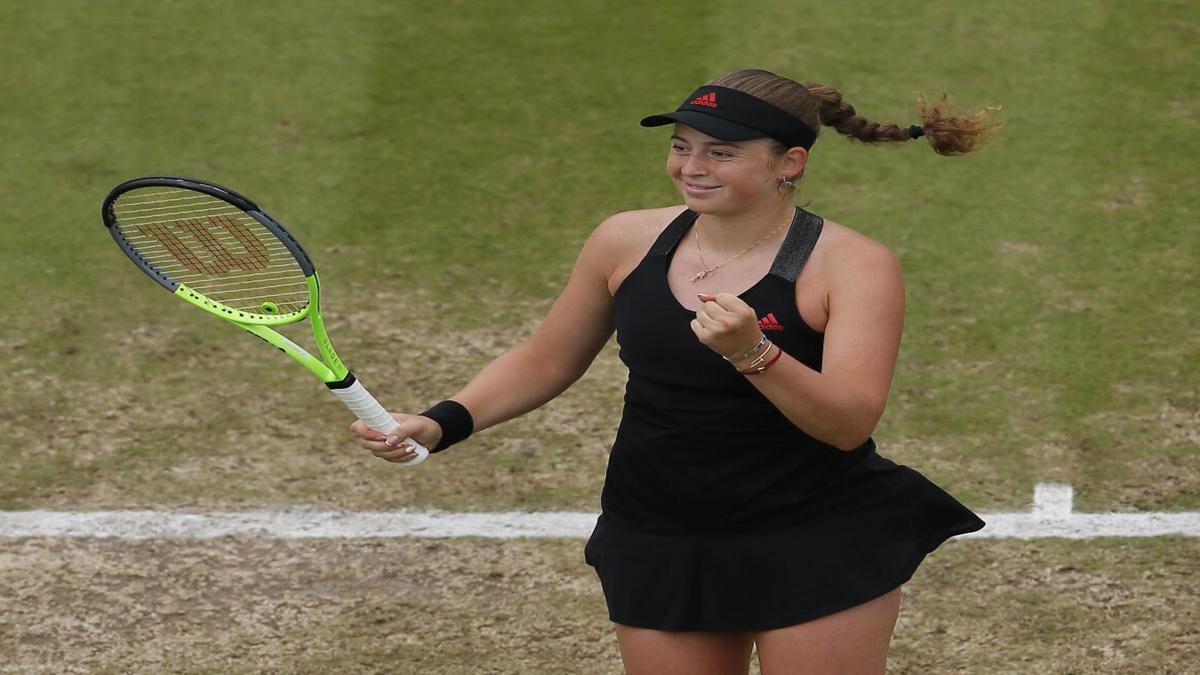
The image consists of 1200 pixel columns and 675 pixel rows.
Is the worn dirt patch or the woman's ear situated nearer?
the woman's ear

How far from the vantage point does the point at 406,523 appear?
724cm

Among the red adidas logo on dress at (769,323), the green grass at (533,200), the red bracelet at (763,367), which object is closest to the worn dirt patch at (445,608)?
the green grass at (533,200)

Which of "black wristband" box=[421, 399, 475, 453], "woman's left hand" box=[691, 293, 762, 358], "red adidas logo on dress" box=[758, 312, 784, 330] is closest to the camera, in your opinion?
"woman's left hand" box=[691, 293, 762, 358]

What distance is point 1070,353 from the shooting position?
8.29 m

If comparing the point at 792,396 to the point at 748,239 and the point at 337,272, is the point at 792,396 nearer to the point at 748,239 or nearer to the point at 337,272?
the point at 748,239

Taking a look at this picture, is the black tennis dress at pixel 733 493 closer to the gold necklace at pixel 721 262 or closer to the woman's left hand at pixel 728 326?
the gold necklace at pixel 721 262

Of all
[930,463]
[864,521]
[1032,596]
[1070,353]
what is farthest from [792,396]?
[1070,353]

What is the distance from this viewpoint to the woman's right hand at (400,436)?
473 cm

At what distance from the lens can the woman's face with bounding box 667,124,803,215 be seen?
14.5ft

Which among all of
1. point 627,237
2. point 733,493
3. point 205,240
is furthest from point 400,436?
point 205,240

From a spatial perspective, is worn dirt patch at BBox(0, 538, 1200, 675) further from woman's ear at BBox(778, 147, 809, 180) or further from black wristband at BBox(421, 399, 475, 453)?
woman's ear at BBox(778, 147, 809, 180)

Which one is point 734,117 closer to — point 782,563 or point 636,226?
point 636,226

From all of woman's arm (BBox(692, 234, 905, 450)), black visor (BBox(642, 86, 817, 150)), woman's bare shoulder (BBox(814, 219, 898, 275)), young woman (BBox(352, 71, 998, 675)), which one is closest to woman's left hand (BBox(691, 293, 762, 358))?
woman's arm (BBox(692, 234, 905, 450))

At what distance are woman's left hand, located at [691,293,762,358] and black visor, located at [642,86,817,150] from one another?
54cm
